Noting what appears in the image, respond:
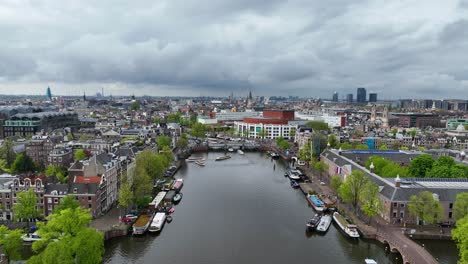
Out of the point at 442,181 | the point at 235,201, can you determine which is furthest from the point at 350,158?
the point at 235,201

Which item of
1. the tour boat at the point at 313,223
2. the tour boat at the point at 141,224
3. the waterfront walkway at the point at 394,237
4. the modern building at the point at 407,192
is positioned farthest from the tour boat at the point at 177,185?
the modern building at the point at 407,192

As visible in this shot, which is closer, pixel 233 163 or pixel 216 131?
pixel 233 163

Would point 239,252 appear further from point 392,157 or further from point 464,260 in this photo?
point 392,157

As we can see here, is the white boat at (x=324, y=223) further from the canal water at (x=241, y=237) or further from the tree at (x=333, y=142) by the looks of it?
the tree at (x=333, y=142)

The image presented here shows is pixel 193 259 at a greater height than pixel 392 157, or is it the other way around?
pixel 392 157

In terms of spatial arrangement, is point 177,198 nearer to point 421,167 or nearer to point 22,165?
point 22,165

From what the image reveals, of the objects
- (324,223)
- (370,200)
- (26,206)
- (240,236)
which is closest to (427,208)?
(370,200)
